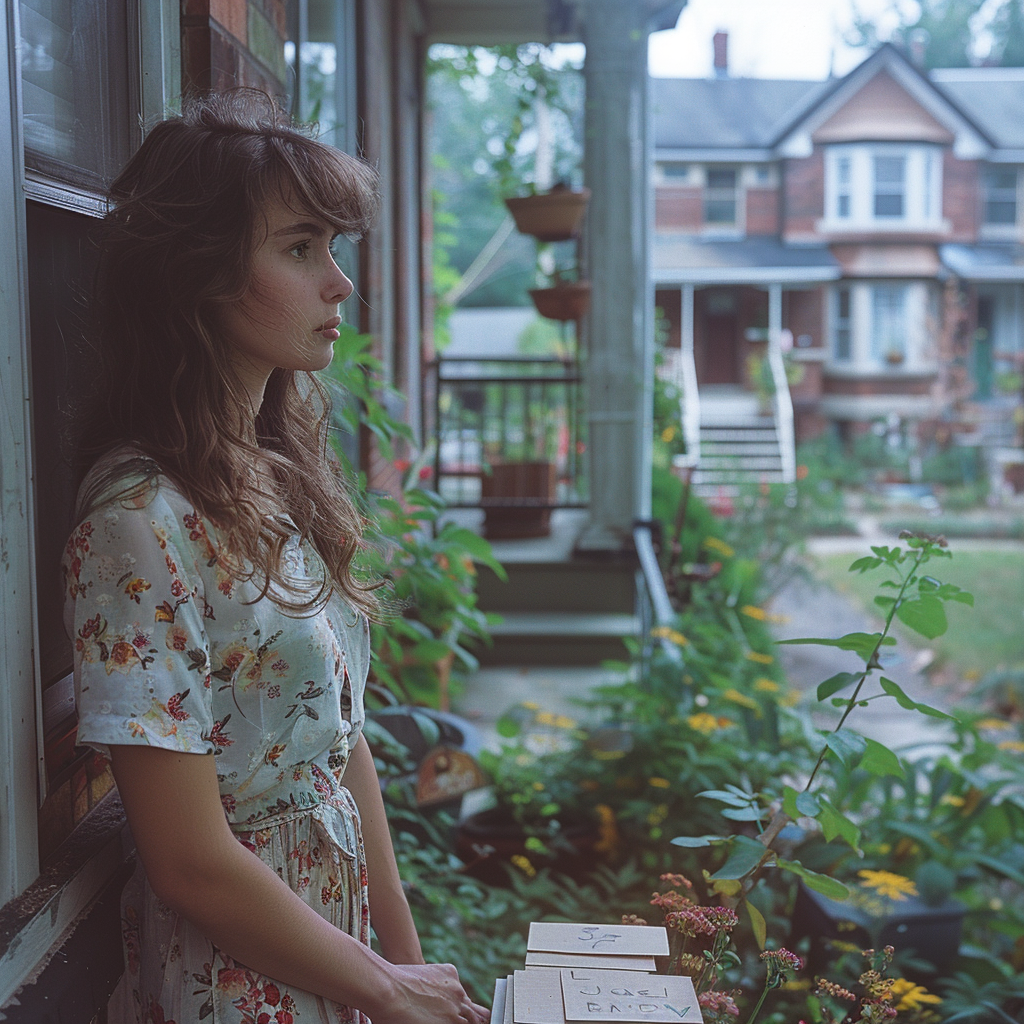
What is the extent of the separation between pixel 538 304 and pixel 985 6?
23.1m

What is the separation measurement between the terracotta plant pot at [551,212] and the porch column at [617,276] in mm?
104

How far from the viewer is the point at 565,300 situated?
5805 mm

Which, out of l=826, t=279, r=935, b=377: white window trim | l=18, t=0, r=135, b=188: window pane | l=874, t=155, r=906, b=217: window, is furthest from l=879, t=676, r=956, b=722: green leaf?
l=874, t=155, r=906, b=217: window

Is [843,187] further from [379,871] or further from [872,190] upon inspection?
[379,871]

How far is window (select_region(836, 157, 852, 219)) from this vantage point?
721 inches

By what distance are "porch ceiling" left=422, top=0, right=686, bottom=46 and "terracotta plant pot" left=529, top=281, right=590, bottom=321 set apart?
1313 mm

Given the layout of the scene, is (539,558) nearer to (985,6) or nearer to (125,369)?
(125,369)

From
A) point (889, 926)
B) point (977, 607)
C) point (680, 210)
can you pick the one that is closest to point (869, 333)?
point (680, 210)

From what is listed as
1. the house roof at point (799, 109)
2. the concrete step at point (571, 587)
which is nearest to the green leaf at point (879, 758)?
the concrete step at point (571, 587)

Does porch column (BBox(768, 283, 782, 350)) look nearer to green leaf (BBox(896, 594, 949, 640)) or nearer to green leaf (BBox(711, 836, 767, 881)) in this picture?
green leaf (BBox(896, 594, 949, 640))

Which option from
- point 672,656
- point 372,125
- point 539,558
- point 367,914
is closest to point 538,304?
point 539,558

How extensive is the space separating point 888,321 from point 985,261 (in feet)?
6.48

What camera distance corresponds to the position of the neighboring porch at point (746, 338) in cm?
1603

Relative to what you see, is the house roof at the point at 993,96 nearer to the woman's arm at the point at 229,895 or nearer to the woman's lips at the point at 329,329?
the woman's lips at the point at 329,329
